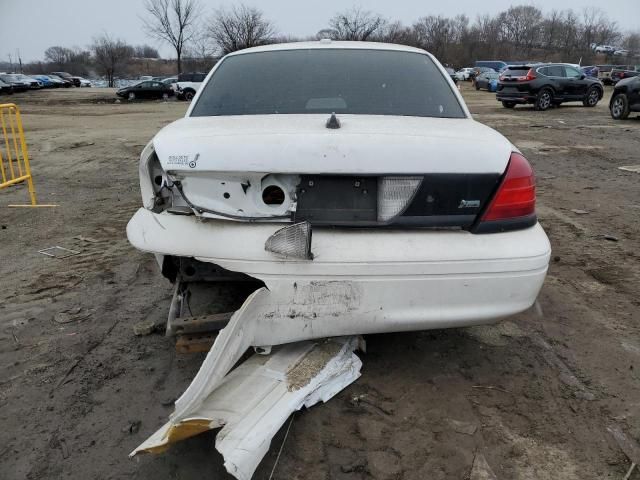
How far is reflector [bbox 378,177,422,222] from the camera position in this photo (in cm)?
224

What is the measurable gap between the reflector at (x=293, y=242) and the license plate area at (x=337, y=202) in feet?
0.32

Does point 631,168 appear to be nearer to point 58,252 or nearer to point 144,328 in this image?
point 144,328

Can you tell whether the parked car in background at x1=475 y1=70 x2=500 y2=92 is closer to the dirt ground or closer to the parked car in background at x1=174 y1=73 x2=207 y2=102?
the parked car in background at x1=174 y1=73 x2=207 y2=102

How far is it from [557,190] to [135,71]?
84.6 meters

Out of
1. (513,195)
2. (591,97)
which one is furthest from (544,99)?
(513,195)

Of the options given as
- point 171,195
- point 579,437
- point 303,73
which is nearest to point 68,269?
point 171,195

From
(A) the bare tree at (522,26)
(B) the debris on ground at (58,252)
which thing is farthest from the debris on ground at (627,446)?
(A) the bare tree at (522,26)

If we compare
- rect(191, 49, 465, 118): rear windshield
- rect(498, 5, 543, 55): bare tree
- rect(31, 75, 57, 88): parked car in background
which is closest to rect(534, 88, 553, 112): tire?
rect(191, 49, 465, 118): rear windshield

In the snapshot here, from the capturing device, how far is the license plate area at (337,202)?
2.25 m

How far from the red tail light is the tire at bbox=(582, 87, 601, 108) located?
20703 millimetres

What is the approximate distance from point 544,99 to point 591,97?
8.57 feet

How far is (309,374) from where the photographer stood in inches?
95.9

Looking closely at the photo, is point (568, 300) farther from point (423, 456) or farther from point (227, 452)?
point (227, 452)

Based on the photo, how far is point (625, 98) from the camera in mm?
15133
